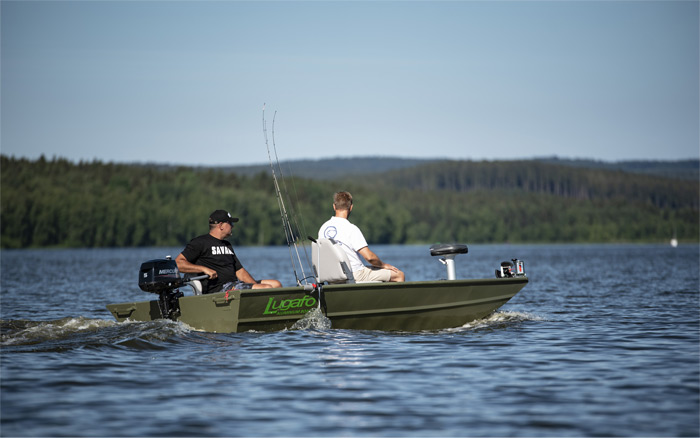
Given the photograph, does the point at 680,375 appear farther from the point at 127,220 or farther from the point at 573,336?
the point at 127,220

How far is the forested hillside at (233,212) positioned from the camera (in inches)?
4419

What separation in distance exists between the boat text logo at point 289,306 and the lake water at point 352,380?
0.98 feet

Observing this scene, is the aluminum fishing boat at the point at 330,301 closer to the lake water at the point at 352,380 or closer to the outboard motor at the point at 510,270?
the outboard motor at the point at 510,270

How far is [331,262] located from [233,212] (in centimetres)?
11289

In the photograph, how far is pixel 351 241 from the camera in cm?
1074

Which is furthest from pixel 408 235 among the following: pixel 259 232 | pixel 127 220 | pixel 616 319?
pixel 616 319

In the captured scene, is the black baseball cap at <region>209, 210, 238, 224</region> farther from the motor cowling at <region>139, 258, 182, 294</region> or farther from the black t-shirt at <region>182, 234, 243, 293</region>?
the motor cowling at <region>139, 258, 182, 294</region>

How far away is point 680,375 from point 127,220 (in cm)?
11324

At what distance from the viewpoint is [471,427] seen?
5969 millimetres

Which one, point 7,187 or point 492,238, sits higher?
point 7,187

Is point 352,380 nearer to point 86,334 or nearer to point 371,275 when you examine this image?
point 371,275

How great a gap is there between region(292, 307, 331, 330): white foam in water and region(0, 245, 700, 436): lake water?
0.24 feet

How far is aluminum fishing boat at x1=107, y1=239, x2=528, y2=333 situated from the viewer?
33.5 feet

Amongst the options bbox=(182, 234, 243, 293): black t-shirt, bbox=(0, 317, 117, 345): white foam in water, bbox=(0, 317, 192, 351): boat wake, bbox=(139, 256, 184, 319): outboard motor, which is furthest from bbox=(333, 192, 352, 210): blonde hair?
bbox=(0, 317, 117, 345): white foam in water
